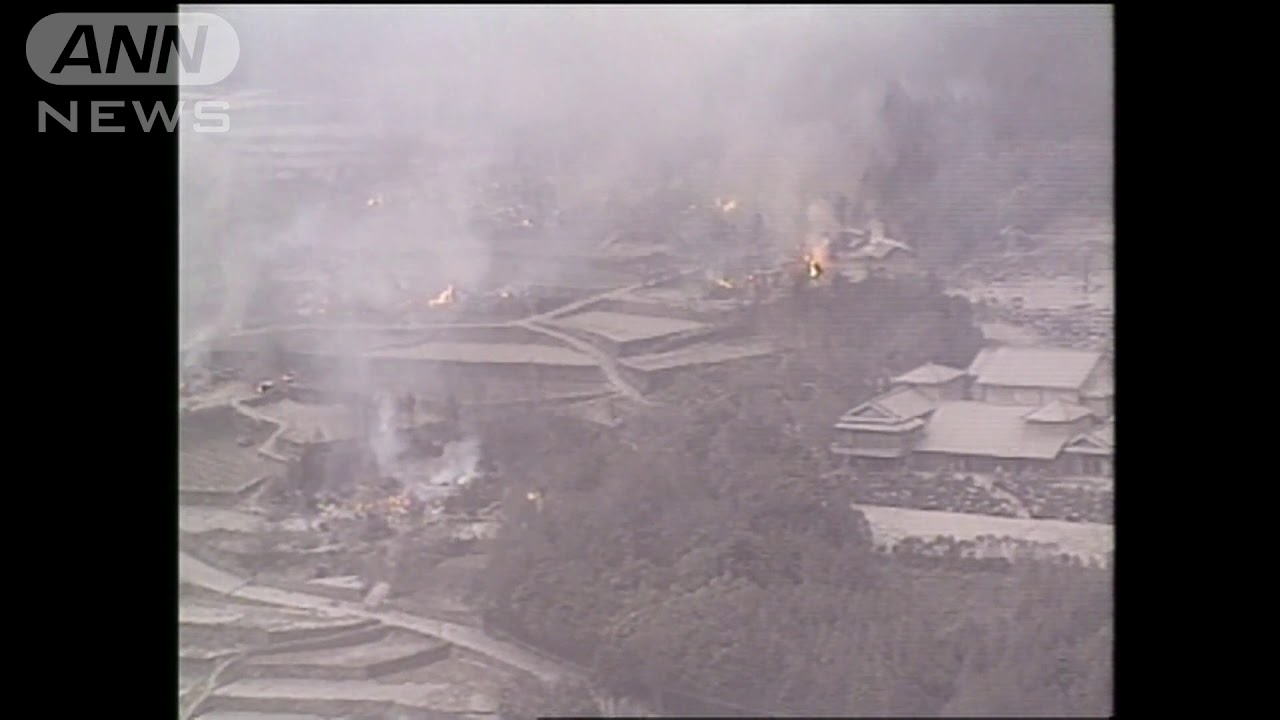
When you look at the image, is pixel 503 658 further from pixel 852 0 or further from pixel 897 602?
pixel 852 0

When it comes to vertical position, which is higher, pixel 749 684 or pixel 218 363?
pixel 218 363

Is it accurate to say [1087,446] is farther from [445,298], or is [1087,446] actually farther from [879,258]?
[445,298]

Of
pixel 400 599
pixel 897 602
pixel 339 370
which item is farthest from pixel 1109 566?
pixel 339 370

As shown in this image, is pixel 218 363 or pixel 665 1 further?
pixel 665 1

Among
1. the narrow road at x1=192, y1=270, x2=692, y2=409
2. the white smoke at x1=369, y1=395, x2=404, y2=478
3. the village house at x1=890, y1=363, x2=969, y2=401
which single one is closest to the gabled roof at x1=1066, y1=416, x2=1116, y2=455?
the village house at x1=890, y1=363, x2=969, y2=401
